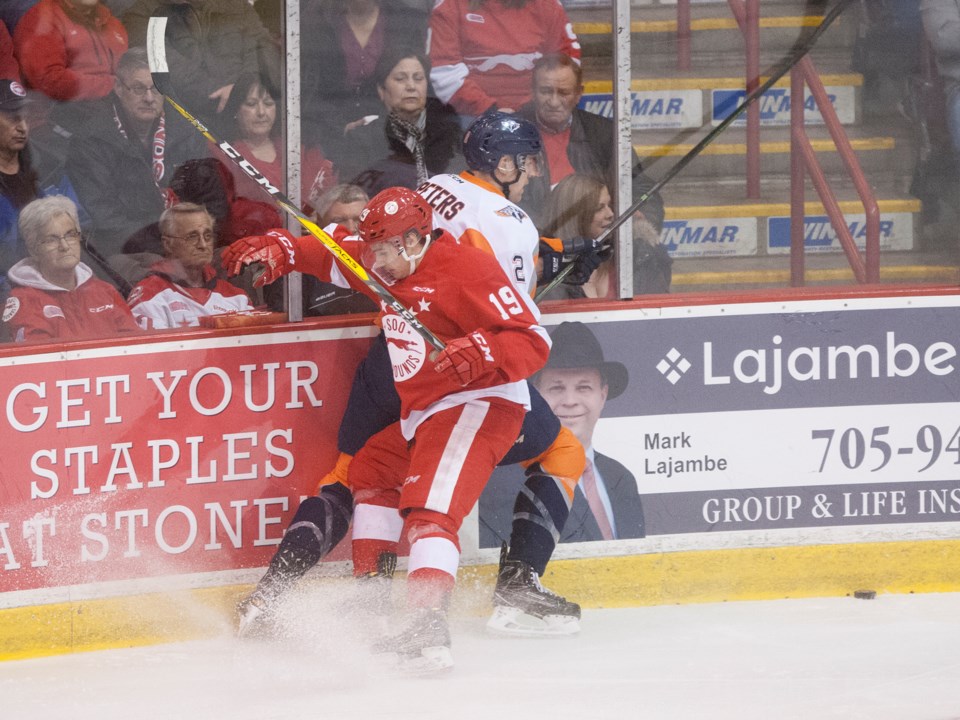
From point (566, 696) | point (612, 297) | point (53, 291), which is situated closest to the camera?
point (566, 696)

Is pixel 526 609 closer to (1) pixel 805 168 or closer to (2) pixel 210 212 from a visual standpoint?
(2) pixel 210 212

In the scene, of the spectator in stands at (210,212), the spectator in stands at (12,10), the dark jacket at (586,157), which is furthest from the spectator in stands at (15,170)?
the dark jacket at (586,157)

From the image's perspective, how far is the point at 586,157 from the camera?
4.35 metres

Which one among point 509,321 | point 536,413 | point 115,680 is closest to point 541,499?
point 536,413

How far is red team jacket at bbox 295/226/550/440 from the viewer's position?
366 centimetres

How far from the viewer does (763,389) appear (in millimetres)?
4383

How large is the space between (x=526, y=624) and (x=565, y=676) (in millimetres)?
348

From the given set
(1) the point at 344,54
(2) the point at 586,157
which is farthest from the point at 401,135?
(2) the point at 586,157

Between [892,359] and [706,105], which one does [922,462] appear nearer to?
[892,359]

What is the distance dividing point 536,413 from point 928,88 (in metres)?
1.61

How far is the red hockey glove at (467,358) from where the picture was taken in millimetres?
3535

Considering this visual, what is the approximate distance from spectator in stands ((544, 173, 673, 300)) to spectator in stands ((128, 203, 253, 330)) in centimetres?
97

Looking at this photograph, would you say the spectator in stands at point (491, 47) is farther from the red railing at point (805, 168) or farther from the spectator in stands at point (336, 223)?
the red railing at point (805, 168)

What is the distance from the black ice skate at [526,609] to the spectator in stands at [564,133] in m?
1.04
